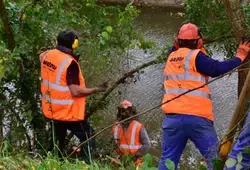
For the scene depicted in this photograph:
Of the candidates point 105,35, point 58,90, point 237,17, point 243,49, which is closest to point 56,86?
point 58,90

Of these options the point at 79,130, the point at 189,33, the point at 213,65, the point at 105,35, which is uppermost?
the point at 189,33

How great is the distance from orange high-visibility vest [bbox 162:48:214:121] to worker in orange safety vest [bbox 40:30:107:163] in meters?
1.00

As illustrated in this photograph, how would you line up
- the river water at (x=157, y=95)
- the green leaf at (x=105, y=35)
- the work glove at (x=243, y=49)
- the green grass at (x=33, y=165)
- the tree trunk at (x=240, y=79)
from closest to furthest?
the tree trunk at (x=240, y=79) < the green grass at (x=33, y=165) < the work glove at (x=243, y=49) < the green leaf at (x=105, y=35) < the river water at (x=157, y=95)

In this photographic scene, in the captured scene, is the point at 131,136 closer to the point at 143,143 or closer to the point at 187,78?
the point at 143,143

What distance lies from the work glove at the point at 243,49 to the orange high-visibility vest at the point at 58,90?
1.68 meters

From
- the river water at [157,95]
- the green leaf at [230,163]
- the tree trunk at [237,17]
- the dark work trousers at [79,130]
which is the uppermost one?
the tree trunk at [237,17]

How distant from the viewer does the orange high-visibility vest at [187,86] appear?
4.08 meters

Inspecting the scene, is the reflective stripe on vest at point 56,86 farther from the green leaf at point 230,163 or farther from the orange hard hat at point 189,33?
the green leaf at point 230,163

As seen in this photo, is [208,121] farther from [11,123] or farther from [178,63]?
[11,123]

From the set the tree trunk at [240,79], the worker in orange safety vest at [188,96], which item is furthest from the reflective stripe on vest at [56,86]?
the tree trunk at [240,79]

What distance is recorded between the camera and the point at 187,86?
4117mm

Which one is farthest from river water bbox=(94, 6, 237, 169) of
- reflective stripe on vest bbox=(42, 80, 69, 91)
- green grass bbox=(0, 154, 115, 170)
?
green grass bbox=(0, 154, 115, 170)

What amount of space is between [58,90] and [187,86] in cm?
139

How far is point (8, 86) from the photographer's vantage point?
5750mm
